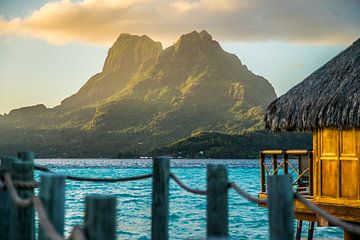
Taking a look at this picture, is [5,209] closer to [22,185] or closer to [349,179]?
[22,185]

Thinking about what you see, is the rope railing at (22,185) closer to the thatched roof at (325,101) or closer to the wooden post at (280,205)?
the wooden post at (280,205)

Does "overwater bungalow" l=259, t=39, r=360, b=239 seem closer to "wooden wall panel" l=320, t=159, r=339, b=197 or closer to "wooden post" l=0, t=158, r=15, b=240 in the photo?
"wooden wall panel" l=320, t=159, r=339, b=197

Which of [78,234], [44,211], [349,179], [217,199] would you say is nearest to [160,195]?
[217,199]

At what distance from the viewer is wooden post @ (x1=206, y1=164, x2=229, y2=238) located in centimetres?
614

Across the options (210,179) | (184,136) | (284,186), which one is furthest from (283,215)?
(184,136)

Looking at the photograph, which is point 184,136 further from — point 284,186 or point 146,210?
point 284,186

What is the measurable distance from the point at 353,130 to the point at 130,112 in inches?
6392

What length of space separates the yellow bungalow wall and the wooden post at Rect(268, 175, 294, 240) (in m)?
7.57

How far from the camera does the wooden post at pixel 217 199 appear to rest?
6.14 m

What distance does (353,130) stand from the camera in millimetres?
12305

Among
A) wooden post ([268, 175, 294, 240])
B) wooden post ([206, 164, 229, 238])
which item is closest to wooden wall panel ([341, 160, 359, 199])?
wooden post ([206, 164, 229, 238])

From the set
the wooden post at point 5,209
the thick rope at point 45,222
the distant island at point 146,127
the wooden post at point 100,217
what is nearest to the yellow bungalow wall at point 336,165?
the wooden post at point 5,209

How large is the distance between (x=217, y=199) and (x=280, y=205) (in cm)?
124

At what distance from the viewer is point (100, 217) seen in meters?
3.96
